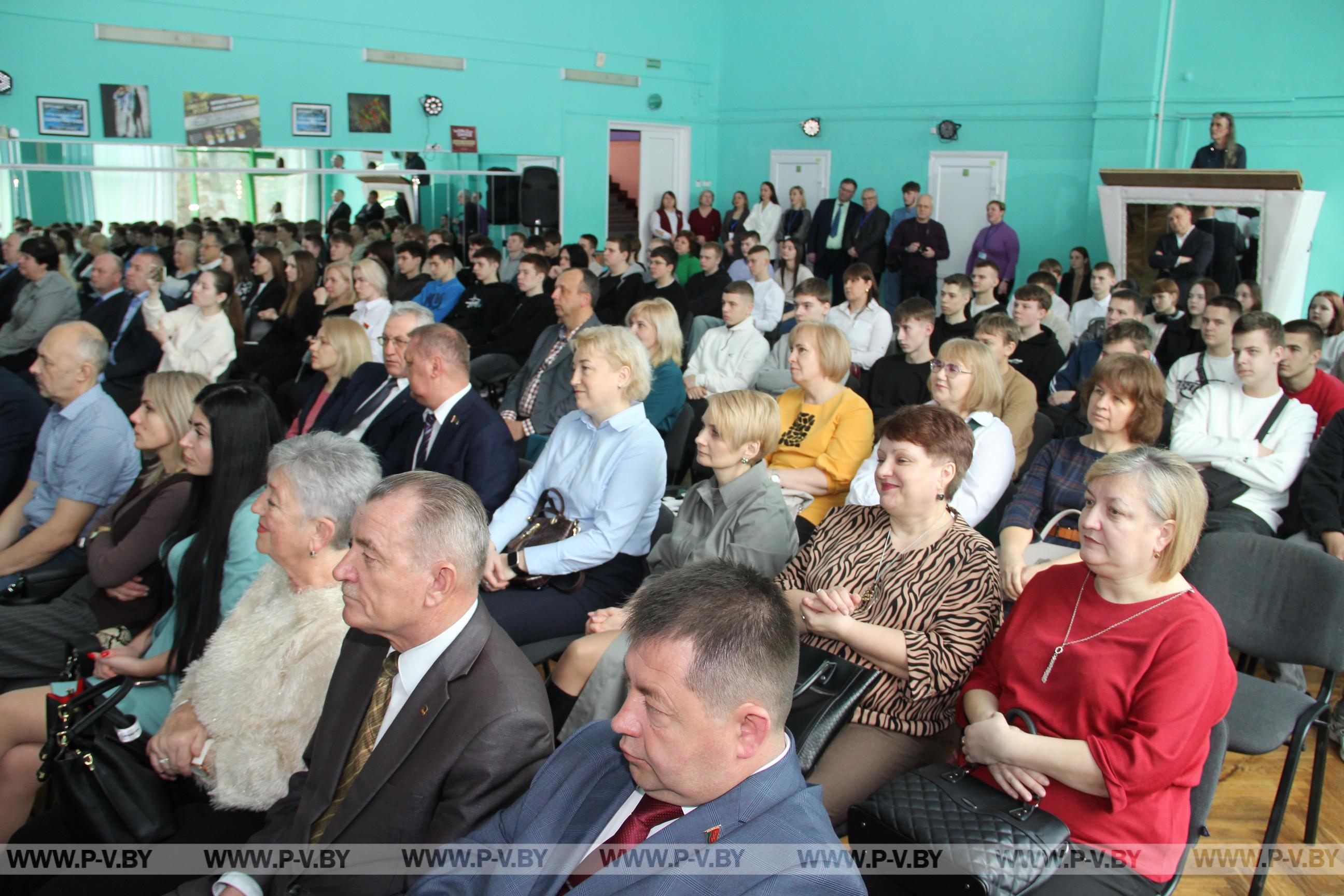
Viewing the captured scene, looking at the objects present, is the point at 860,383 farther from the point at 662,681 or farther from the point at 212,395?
the point at 662,681

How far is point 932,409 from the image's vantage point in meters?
2.46

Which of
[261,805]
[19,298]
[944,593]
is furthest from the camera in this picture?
[19,298]

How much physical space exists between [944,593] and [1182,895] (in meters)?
1.06

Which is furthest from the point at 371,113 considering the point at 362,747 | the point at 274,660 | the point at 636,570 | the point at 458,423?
the point at 362,747

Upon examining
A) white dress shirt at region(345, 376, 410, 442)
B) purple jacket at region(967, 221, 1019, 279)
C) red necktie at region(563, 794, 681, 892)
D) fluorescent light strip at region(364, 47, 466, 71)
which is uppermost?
fluorescent light strip at region(364, 47, 466, 71)

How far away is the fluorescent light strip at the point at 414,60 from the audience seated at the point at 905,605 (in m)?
9.29

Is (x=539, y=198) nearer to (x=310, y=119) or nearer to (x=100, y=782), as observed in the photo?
(x=310, y=119)

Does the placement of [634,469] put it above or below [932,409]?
below

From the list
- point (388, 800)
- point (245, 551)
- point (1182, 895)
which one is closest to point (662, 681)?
point (388, 800)

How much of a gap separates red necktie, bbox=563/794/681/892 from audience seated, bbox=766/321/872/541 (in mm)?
2135

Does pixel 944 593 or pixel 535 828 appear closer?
pixel 535 828

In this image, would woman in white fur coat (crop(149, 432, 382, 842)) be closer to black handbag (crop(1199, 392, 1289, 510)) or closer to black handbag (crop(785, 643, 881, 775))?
black handbag (crop(785, 643, 881, 775))

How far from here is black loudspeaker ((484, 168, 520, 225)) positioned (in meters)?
10.7

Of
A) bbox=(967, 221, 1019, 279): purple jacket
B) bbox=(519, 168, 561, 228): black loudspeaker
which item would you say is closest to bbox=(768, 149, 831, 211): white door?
bbox=(967, 221, 1019, 279): purple jacket
